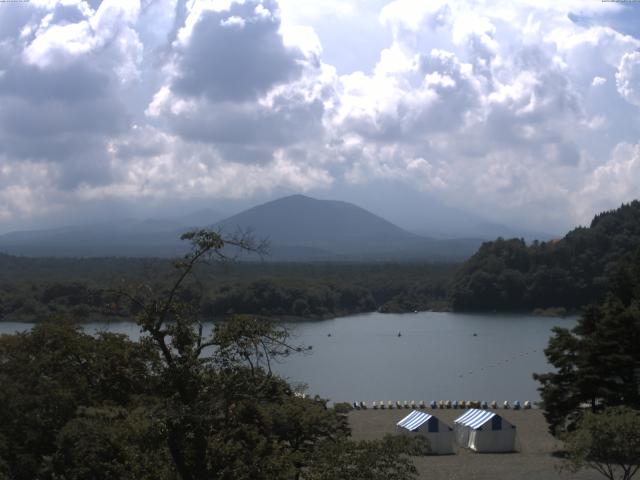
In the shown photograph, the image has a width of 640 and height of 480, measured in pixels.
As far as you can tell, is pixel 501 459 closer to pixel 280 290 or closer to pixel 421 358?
pixel 421 358

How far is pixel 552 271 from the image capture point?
51.9 metres

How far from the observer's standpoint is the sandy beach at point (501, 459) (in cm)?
1327

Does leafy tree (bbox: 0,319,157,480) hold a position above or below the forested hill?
below

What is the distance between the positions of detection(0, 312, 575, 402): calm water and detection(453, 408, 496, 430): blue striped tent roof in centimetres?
333

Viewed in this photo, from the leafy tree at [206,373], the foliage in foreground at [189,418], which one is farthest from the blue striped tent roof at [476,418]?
the leafy tree at [206,373]

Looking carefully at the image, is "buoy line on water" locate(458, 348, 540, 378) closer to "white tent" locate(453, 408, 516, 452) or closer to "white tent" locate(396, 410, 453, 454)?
"white tent" locate(453, 408, 516, 452)

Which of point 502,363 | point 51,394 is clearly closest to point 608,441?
point 51,394

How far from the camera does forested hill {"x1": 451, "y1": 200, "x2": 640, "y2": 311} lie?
51.4 meters

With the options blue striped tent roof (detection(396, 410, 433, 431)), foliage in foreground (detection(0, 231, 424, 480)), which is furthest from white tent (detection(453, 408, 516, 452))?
foliage in foreground (detection(0, 231, 424, 480))

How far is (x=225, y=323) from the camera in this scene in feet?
17.0

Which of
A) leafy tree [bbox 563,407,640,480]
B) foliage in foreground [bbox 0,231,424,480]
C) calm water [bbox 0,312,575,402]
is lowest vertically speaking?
calm water [bbox 0,312,575,402]

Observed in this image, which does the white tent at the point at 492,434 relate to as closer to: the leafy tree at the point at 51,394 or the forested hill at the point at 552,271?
the leafy tree at the point at 51,394

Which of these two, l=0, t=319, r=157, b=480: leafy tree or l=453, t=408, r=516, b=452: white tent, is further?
l=453, t=408, r=516, b=452: white tent

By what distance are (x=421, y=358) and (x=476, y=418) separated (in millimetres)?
16216
